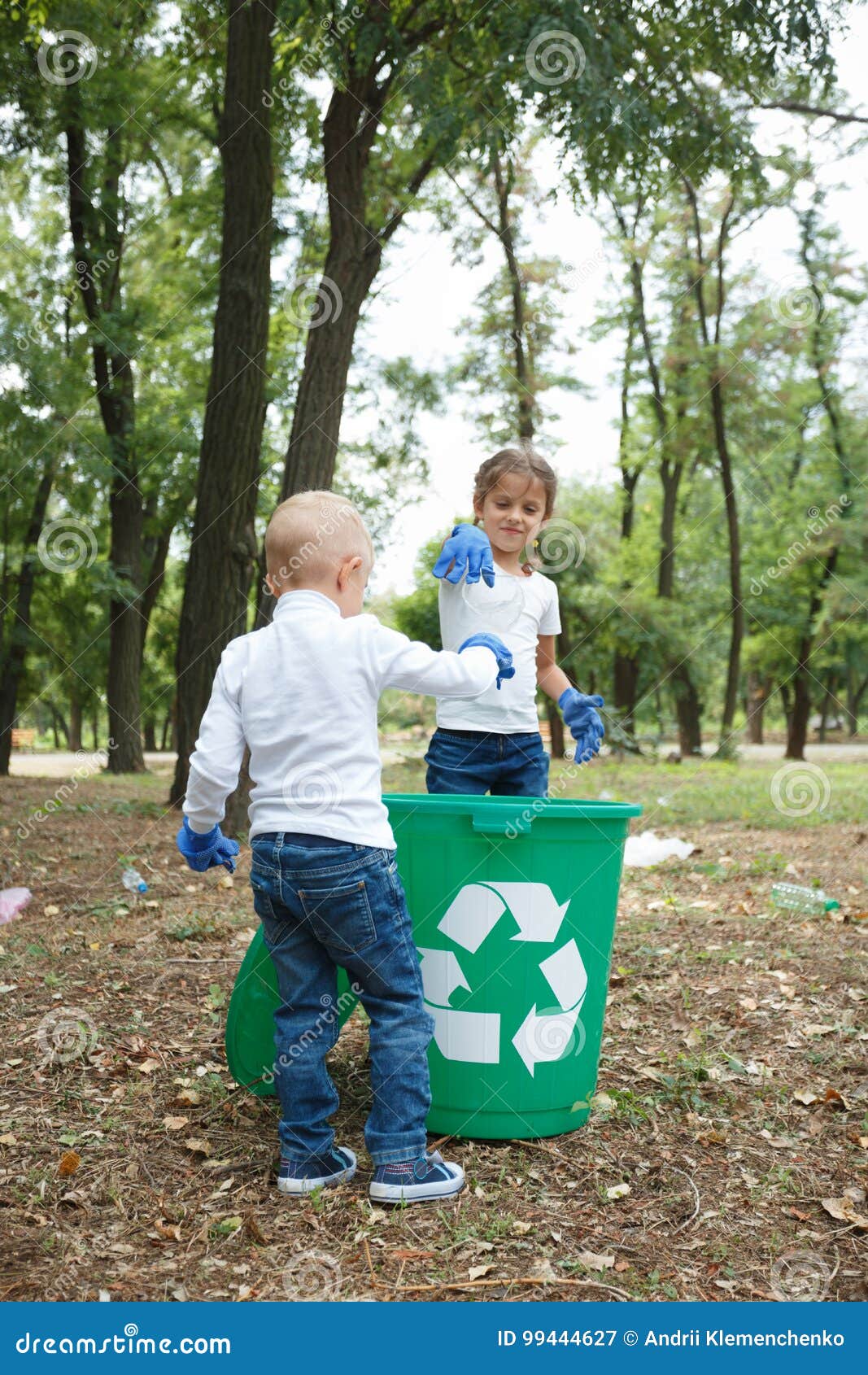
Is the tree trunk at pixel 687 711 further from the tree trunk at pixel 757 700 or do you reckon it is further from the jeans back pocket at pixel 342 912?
the jeans back pocket at pixel 342 912

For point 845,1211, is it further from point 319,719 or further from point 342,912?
point 319,719

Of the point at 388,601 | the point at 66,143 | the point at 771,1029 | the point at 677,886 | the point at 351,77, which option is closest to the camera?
the point at 771,1029

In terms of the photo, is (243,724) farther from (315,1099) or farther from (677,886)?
(677,886)

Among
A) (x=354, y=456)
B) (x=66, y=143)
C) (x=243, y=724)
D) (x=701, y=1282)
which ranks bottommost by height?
(x=701, y=1282)

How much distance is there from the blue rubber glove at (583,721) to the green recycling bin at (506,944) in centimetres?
47

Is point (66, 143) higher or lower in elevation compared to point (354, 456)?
higher

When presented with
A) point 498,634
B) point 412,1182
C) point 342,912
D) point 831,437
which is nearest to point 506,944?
point 342,912

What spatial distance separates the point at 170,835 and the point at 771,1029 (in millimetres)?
4347

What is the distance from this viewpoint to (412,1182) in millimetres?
2309

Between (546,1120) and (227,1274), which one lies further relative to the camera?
(546,1120)

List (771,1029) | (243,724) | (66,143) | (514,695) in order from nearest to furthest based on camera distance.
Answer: (243,724), (514,695), (771,1029), (66,143)

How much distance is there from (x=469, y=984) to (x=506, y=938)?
14cm

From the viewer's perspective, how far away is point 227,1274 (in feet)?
6.61

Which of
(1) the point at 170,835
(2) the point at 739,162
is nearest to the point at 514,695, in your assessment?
(1) the point at 170,835
